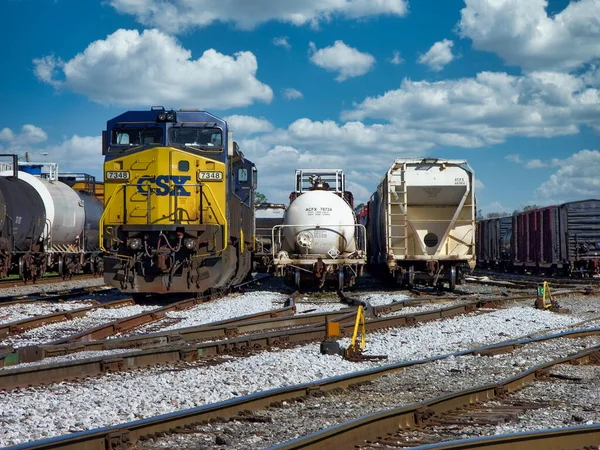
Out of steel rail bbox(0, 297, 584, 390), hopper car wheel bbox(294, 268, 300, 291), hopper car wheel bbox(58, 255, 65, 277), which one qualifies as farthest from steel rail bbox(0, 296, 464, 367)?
hopper car wheel bbox(58, 255, 65, 277)

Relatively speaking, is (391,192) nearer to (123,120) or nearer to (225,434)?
(123,120)

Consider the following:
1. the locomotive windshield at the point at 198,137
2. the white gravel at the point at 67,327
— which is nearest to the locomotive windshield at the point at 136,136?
the locomotive windshield at the point at 198,137

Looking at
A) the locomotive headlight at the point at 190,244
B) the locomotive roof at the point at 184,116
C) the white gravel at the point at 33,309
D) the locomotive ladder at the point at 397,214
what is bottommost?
the white gravel at the point at 33,309

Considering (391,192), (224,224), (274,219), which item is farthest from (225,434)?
(274,219)

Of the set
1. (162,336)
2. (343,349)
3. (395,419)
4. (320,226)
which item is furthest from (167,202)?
(395,419)

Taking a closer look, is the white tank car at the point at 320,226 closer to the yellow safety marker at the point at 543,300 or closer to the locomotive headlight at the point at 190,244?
the locomotive headlight at the point at 190,244

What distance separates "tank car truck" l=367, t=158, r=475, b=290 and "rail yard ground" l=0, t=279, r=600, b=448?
24.4 feet

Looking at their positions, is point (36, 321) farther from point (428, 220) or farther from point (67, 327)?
point (428, 220)

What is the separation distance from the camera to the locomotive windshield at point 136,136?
16.0m

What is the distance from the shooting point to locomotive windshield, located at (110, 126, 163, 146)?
52.4ft

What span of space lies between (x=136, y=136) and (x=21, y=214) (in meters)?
6.63

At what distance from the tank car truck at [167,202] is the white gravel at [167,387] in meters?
5.73

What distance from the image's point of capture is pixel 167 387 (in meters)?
6.80

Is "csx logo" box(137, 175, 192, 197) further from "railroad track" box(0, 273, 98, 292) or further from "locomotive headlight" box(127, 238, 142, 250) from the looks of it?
"railroad track" box(0, 273, 98, 292)
